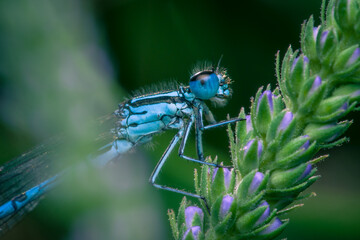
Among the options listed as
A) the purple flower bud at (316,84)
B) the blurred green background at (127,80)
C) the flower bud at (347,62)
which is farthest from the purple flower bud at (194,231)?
the blurred green background at (127,80)

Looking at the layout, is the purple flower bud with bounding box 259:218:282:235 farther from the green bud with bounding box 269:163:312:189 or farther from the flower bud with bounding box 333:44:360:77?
the flower bud with bounding box 333:44:360:77

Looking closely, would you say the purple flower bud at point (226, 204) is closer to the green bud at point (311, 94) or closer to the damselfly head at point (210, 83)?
the green bud at point (311, 94)

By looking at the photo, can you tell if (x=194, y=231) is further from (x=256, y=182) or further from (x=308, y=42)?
(x=308, y=42)

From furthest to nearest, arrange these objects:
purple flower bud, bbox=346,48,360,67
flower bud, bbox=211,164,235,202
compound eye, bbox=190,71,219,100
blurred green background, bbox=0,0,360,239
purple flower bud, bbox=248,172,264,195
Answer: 1. blurred green background, bbox=0,0,360,239
2. compound eye, bbox=190,71,219,100
3. flower bud, bbox=211,164,235,202
4. purple flower bud, bbox=248,172,264,195
5. purple flower bud, bbox=346,48,360,67

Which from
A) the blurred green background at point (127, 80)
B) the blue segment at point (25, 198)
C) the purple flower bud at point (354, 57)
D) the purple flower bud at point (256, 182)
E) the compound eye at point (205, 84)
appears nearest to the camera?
the purple flower bud at point (354, 57)

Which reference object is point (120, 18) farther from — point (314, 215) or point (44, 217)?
point (314, 215)

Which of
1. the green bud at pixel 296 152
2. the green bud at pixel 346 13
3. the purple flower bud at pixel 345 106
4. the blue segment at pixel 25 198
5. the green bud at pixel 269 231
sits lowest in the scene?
the blue segment at pixel 25 198

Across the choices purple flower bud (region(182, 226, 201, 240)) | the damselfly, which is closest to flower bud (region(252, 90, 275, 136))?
purple flower bud (region(182, 226, 201, 240))
